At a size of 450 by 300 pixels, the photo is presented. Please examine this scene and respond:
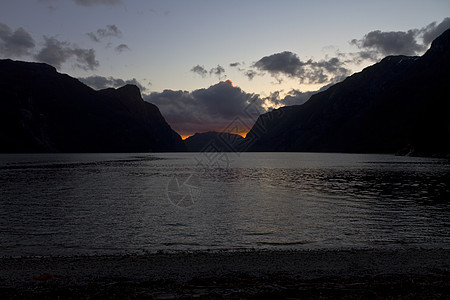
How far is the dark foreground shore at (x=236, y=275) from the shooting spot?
11.7m

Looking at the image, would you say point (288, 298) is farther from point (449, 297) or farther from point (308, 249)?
point (308, 249)

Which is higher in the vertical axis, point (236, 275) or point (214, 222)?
point (236, 275)

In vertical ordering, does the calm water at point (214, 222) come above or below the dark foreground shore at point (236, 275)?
below

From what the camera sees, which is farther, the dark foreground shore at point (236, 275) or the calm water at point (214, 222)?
the calm water at point (214, 222)

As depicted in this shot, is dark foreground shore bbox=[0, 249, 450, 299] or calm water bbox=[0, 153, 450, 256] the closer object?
dark foreground shore bbox=[0, 249, 450, 299]

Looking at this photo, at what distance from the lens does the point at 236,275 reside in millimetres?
13797

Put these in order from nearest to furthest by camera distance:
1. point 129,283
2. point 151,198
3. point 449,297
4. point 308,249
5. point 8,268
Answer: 1. point 449,297
2. point 129,283
3. point 8,268
4. point 308,249
5. point 151,198

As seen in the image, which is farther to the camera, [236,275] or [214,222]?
[214,222]

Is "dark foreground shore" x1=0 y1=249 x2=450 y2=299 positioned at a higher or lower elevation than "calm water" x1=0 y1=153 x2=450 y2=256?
higher

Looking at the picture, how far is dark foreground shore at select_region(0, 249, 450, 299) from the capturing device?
11.7m

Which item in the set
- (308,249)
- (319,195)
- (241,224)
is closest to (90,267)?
(308,249)

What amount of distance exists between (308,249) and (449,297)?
8.41 m

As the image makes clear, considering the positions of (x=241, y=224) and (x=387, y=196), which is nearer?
(x=241, y=224)

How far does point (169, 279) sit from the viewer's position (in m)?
13.3
